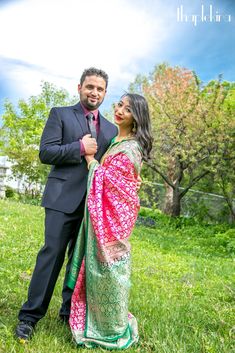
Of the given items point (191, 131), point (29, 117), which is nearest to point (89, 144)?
point (191, 131)

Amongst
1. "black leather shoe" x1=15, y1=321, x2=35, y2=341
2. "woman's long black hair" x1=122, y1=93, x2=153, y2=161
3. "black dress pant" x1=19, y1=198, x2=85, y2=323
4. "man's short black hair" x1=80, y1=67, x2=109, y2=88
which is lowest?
"black leather shoe" x1=15, y1=321, x2=35, y2=341

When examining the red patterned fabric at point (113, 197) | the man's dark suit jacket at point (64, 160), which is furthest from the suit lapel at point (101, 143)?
the red patterned fabric at point (113, 197)

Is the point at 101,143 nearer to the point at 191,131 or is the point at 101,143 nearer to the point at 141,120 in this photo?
the point at 141,120

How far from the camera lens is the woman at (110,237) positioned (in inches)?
127

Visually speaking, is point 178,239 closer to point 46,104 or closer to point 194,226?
point 194,226

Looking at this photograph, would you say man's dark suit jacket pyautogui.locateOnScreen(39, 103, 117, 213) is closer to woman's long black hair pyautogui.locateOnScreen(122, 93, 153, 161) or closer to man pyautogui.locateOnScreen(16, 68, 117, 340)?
man pyautogui.locateOnScreen(16, 68, 117, 340)

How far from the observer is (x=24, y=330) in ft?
10.8

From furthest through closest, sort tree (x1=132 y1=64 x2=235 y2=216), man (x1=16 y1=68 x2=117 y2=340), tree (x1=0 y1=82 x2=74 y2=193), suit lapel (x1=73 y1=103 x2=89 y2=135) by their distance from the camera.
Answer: tree (x1=0 y1=82 x2=74 y2=193) < tree (x1=132 y1=64 x2=235 y2=216) < suit lapel (x1=73 y1=103 x2=89 y2=135) < man (x1=16 y1=68 x2=117 y2=340)

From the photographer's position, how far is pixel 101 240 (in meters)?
3.18

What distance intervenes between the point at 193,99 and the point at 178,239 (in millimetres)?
4469

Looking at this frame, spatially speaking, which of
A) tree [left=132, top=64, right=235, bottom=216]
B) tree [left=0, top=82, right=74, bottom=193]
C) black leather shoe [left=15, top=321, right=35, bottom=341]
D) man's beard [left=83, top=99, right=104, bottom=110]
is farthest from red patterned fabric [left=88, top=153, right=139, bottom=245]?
tree [left=0, top=82, right=74, bottom=193]

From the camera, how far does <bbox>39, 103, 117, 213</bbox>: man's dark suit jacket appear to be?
3.31 m

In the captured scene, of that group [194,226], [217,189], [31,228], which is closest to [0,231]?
[31,228]

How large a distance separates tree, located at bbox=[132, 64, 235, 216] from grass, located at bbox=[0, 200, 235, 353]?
3.89 meters
